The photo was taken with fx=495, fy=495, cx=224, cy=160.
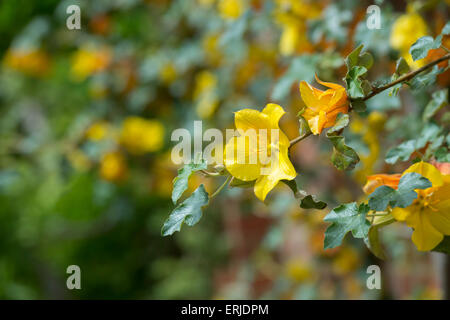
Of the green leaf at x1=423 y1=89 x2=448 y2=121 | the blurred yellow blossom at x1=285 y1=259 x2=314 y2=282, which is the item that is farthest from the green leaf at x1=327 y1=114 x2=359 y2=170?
the blurred yellow blossom at x1=285 y1=259 x2=314 y2=282

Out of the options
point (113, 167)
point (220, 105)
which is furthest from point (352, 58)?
point (113, 167)

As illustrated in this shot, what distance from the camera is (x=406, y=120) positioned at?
32.1 inches

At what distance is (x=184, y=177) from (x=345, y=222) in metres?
0.16

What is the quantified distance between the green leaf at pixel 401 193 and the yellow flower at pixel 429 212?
0.08ft

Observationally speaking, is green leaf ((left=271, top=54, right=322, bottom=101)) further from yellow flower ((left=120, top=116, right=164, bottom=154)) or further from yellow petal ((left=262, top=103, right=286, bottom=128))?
yellow flower ((left=120, top=116, right=164, bottom=154))

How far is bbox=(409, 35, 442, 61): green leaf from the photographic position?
0.50 m

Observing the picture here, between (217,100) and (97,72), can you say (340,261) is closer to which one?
(217,100)

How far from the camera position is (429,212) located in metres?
0.50

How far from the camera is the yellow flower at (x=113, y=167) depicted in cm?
149

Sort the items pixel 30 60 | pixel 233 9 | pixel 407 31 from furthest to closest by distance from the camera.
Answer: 1. pixel 30 60
2. pixel 233 9
3. pixel 407 31

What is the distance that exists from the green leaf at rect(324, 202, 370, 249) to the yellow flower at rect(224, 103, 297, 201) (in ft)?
0.20

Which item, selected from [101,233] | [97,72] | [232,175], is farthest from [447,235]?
[101,233]

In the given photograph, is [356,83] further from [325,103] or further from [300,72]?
[300,72]

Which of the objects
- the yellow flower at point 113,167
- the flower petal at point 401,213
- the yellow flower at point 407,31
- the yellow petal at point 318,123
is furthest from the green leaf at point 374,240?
the yellow flower at point 113,167
